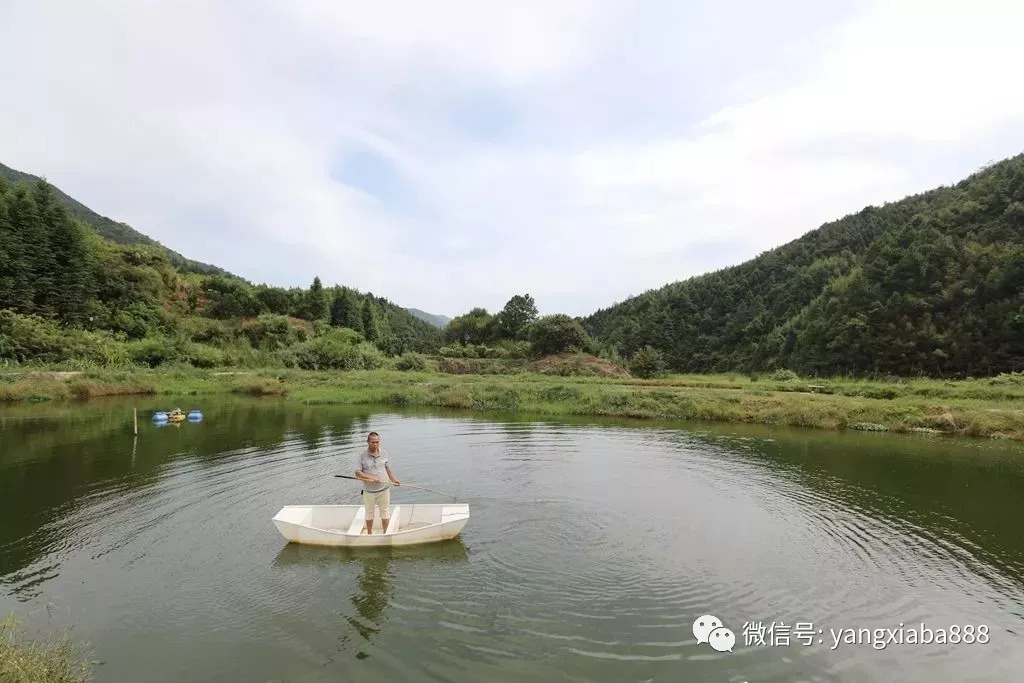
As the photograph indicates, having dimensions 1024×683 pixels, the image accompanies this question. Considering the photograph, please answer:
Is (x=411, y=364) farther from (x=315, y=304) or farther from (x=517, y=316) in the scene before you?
(x=315, y=304)

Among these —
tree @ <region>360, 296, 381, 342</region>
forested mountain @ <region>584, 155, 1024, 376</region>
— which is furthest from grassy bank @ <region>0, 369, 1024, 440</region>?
tree @ <region>360, 296, 381, 342</region>

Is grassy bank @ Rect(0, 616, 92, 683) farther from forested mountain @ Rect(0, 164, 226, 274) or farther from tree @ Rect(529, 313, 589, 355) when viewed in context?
forested mountain @ Rect(0, 164, 226, 274)

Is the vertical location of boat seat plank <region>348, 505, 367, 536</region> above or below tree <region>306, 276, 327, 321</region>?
below

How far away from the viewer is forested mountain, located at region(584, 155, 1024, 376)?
163ft

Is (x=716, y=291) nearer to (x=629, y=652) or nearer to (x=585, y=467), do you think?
(x=585, y=467)

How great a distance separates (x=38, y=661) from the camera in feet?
21.9

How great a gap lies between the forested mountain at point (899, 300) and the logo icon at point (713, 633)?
182 ft

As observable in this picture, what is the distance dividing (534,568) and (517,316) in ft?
199

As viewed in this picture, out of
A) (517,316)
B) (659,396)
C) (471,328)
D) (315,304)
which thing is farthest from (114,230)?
(659,396)

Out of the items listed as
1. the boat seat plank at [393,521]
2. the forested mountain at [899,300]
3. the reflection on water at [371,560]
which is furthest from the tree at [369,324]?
the reflection on water at [371,560]

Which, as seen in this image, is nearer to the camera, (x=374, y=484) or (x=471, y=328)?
(x=374, y=484)

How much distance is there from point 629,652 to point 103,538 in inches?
469

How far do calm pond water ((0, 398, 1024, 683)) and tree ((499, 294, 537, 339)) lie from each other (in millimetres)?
49419

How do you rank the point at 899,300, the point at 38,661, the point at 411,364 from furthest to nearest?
the point at 411,364 → the point at 899,300 → the point at 38,661
